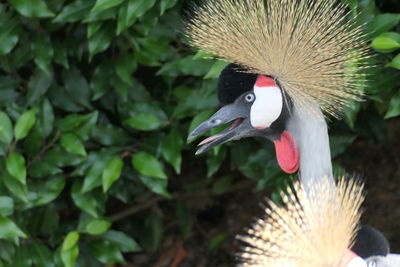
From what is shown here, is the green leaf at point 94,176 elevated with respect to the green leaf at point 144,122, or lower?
lower

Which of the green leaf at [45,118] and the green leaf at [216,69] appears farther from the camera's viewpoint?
the green leaf at [45,118]

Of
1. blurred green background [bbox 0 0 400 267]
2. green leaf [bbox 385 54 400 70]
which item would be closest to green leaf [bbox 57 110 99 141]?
blurred green background [bbox 0 0 400 267]

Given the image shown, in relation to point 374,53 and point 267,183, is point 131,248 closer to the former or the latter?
point 267,183

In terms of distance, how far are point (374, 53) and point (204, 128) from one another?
0.62 metres

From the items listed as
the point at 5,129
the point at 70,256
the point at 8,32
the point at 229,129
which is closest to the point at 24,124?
the point at 5,129

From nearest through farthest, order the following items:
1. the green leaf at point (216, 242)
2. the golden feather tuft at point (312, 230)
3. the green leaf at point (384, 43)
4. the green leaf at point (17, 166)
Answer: the golden feather tuft at point (312, 230), the green leaf at point (384, 43), the green leaf at point (17, 166), the green leaf at point (216, 242)

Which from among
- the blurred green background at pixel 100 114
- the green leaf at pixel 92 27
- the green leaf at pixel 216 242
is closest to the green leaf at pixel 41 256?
the blurred green background at pixel 100 114

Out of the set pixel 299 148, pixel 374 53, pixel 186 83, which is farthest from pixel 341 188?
pixel 186 83

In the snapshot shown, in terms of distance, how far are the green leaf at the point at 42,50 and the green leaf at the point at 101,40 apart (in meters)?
0.14

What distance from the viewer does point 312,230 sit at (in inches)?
56.7

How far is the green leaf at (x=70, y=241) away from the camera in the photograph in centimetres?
228

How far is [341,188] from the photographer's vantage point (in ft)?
4.95

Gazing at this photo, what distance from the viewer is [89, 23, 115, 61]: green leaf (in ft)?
7.32

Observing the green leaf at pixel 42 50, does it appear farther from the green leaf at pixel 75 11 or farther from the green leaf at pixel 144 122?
the green leaf at pixel 144 122
